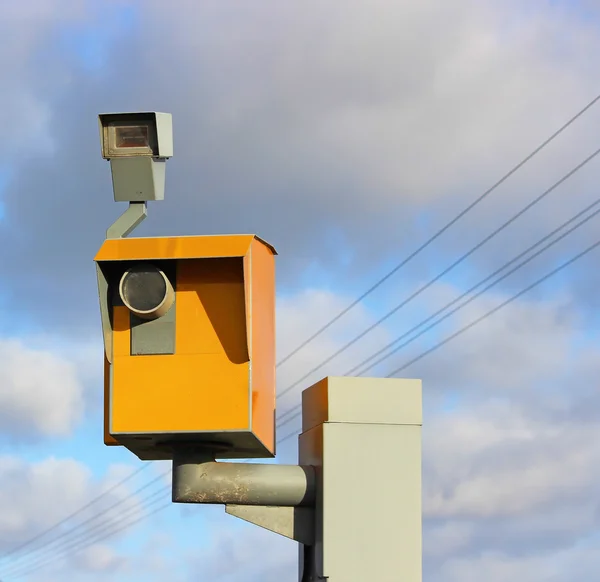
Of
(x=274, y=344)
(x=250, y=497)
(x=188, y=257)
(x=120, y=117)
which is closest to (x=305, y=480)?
(x=250, y=497)

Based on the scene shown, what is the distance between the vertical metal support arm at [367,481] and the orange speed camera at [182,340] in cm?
70

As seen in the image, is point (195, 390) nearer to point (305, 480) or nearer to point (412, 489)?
point (305, 480)

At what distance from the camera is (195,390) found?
1205 cm

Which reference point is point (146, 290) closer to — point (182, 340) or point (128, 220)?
point (182, 340)

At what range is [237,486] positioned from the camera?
12.6m

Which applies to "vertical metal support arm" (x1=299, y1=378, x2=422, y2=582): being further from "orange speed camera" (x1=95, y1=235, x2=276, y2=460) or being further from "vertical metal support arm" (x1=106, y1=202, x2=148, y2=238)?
"vertical metal support arm" (x1=106, y1=202, x2=148, y2=238)

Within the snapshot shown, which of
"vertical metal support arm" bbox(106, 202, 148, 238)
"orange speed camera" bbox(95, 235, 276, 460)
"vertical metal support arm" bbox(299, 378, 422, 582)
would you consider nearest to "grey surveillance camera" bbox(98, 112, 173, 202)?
"vertical metal support arm" bbox(106, 202, 148, 238)

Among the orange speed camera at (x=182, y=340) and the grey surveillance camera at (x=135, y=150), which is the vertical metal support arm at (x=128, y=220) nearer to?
the grey surveillance camera at (x=135, y=150)

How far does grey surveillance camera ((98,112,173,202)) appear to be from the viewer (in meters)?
12.8

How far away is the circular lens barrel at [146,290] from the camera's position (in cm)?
1218

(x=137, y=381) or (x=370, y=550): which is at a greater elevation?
(x=137, y=381)

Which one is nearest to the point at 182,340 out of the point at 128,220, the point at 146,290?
Answer: the point at 146,290

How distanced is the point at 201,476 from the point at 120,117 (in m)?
3.48

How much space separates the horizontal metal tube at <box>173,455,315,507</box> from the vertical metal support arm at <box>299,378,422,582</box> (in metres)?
0.20
